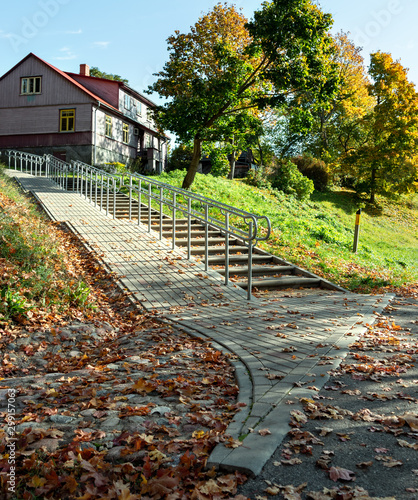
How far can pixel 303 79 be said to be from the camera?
15562mm

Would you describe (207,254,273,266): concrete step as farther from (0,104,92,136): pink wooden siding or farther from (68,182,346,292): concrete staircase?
(0,104,92,136): pink wooden siding

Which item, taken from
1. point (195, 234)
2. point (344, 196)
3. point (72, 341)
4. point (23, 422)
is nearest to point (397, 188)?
point (344, 196)

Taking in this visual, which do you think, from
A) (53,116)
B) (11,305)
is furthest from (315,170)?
(11,305)

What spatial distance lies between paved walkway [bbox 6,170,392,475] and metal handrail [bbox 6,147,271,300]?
58 centimetres

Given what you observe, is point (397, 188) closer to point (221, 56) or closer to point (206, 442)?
point (221, 56)

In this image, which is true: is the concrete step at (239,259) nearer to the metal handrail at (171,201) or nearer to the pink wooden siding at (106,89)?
the metal handrail at (171,201)

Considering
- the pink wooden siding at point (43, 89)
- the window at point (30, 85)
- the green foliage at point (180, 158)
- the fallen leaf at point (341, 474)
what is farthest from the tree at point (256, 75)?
the green foliage at point (180, 158)

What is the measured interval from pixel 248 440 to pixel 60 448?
119cm

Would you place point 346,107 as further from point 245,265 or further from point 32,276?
point 32,276

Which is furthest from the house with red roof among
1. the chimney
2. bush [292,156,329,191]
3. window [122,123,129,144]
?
bush [292,156,329,191]

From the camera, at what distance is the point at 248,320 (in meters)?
6.26

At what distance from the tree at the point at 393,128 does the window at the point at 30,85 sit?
2070cm

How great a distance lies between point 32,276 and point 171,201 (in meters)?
7.99

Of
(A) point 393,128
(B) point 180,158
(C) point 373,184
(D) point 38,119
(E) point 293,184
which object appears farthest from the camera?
(B) point 180,158
